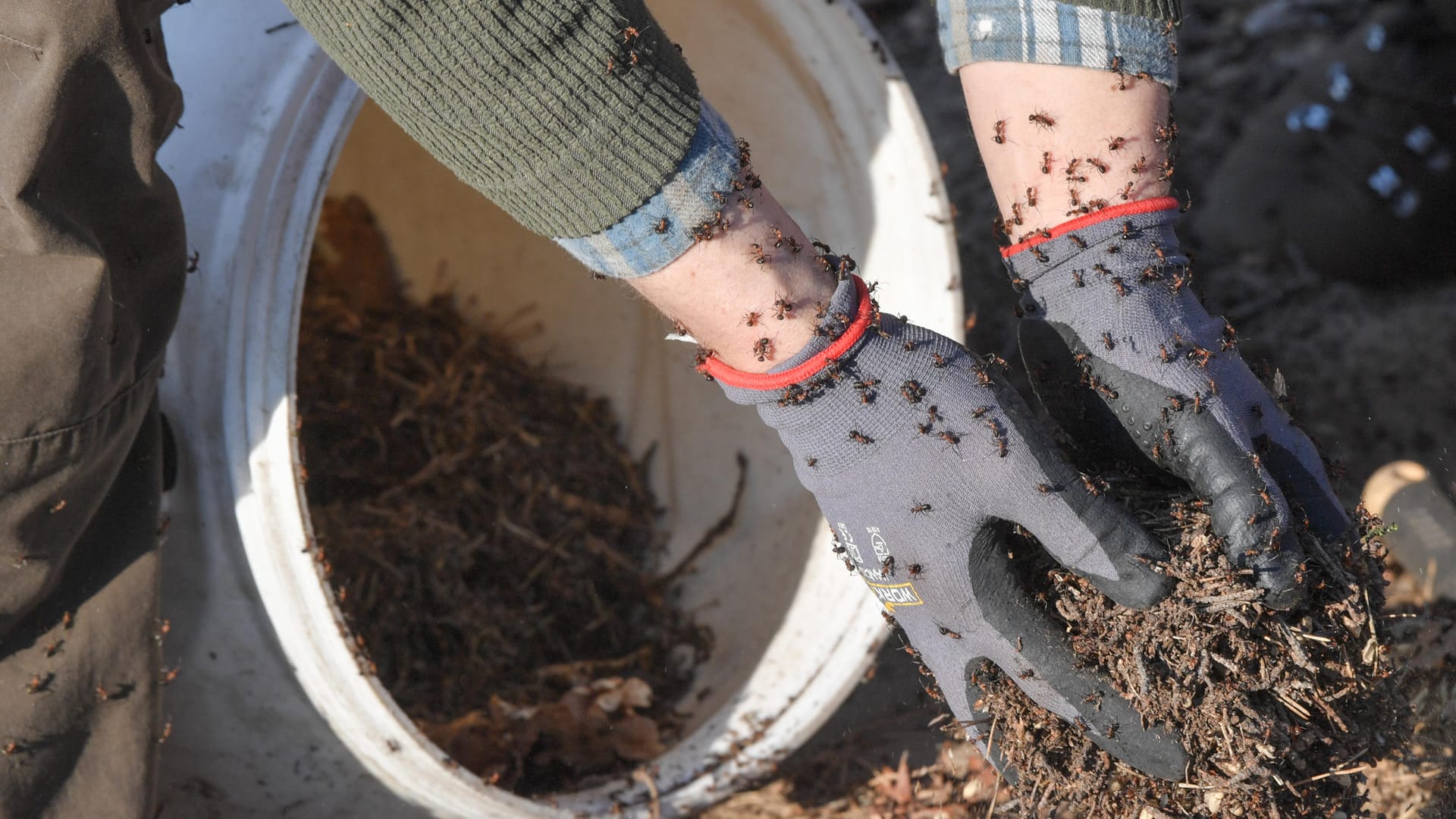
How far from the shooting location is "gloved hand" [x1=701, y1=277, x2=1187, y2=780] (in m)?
1.70

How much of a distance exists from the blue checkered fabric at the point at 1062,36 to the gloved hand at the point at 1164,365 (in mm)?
266

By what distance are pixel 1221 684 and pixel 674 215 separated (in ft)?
3.85

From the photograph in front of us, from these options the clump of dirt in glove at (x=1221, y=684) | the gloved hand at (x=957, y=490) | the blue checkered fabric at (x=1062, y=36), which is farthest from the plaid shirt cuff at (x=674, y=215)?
the clump of dirt in glove at (x=1221, y=684)

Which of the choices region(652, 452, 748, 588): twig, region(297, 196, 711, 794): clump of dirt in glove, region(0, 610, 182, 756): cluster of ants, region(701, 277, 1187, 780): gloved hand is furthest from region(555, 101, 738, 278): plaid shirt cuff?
region(652, 452, 748, 588): twig

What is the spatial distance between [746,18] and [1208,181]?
72.3 inches

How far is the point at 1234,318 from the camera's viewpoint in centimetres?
326

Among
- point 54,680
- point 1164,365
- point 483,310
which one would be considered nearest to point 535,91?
point 1164,365

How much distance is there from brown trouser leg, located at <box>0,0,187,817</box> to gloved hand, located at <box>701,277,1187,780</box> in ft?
3.25

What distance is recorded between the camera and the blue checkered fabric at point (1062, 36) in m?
1.81

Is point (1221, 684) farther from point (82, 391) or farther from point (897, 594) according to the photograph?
point (82, 391)

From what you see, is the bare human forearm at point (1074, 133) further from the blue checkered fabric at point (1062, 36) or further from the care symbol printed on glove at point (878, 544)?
the care symbol printed on glove at point (878, 544)

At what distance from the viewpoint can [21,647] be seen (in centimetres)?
173

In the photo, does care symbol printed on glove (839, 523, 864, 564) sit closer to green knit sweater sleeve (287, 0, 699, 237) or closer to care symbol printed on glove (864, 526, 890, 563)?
care symbol printed on glove (864, 526, 890, 563)

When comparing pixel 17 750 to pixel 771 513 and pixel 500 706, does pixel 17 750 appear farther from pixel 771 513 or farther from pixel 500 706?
pixel 771 513
